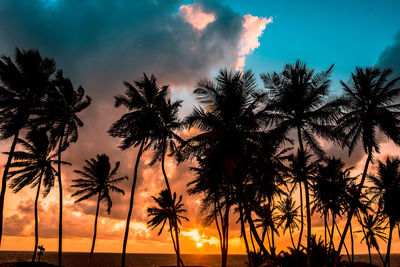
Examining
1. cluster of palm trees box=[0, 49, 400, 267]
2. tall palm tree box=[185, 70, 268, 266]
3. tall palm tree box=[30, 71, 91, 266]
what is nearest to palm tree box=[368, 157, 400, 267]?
cluster of palm trees box=[0, 49, 400, 267]

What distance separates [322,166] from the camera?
28219 mm

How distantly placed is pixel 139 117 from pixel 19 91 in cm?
793

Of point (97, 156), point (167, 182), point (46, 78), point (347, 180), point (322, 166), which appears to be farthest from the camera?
point (97, 156)

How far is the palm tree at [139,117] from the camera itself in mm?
19406

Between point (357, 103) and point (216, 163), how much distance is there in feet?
37.3

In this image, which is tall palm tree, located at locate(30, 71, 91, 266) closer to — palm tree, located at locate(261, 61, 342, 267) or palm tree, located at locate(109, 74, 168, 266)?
palm tree, located at locate(109, 74, 168, 266)

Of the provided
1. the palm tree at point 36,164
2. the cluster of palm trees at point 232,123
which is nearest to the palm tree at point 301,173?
the cluster of palm trees at point 232,123

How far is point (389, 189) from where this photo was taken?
2664 cm

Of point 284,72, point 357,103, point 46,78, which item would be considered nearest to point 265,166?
point 284,72

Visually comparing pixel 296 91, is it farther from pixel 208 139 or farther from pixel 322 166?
pixel 322 166

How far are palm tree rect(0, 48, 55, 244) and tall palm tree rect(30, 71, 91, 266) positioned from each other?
1050mm

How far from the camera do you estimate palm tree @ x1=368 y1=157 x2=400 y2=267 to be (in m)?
26.0

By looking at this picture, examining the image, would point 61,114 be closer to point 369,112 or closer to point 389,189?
point 369,112

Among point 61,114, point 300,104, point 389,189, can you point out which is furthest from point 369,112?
point 61,114
